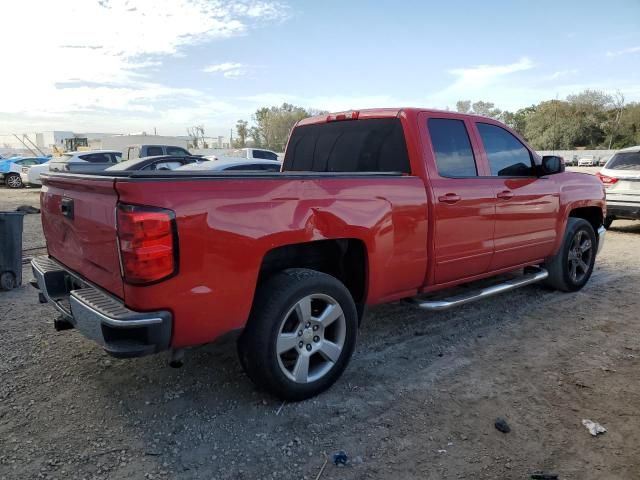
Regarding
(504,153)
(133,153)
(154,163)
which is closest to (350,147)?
(504,153)

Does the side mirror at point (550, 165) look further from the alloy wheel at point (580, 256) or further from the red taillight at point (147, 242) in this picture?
the red taillight at point (147, 242)

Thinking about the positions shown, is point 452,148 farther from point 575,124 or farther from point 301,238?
point 575,124

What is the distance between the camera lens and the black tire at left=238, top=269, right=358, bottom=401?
2936 millimetres

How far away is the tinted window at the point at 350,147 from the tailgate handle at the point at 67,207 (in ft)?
7.42

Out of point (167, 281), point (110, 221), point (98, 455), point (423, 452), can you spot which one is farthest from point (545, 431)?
point (110, 221)

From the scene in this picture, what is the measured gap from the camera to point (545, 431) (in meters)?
2.90

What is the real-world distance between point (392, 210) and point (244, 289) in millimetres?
1294

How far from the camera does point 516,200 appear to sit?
4.61m

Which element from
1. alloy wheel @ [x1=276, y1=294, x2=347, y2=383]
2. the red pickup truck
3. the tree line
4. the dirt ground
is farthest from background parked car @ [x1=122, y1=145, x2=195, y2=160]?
the tree line

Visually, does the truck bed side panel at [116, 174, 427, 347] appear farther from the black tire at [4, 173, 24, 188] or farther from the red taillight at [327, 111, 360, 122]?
the black tire at [4, 173, 24, 188]

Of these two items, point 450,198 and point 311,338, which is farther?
point 450,198

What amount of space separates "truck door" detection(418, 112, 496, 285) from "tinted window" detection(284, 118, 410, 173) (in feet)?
0.82

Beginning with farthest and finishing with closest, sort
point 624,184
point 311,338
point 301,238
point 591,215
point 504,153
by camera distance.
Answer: point 624,184, point 591,215, point 504,153, point 311,338, point 301,238

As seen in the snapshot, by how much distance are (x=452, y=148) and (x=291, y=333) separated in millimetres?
2227
